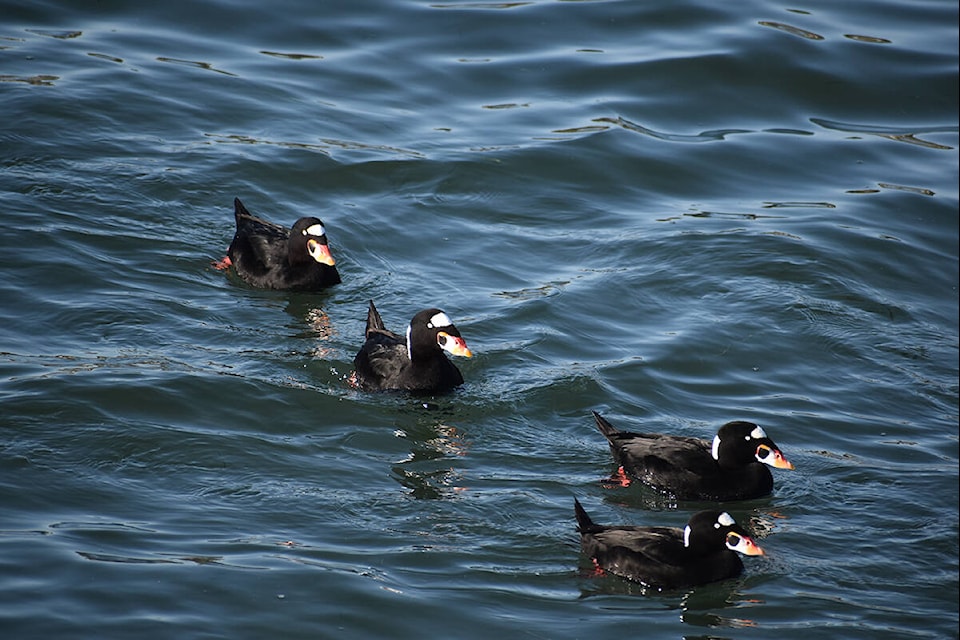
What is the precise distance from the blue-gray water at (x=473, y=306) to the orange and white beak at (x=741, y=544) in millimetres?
293

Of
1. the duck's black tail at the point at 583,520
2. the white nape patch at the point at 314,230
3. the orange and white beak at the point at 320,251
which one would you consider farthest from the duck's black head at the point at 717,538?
the white nape patch at the point at 314,230

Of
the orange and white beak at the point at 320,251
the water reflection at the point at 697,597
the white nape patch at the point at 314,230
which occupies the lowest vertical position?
the water reflection at the point at 697,597

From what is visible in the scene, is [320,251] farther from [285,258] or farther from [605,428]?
[605,428]

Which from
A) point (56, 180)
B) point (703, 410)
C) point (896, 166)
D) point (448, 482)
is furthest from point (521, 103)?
point (448, 482)

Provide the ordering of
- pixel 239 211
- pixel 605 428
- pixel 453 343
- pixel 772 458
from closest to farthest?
1. pixel 772 458
2. pixel 605 428
3. pixel 453 343
4. pixel 239 211

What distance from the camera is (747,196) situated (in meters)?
17.2

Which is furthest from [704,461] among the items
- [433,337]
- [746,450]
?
[433,337]

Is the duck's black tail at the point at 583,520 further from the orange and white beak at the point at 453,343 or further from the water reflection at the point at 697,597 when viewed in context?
the orange and white beak at the point at 453,343

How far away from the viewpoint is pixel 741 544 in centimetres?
960

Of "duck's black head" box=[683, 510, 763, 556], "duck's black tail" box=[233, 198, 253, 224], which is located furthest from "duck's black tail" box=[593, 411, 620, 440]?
"duck's black tail" box=[233, 198, 253, 224]

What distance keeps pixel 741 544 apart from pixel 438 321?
12.1ft

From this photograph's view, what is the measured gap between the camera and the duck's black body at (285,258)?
13.9 m

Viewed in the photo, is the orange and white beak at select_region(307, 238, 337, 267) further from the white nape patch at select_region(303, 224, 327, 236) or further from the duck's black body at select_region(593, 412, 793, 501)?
the duck's black body at select_region(593, 412, 793, 501)

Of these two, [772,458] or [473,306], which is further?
[473,306]
